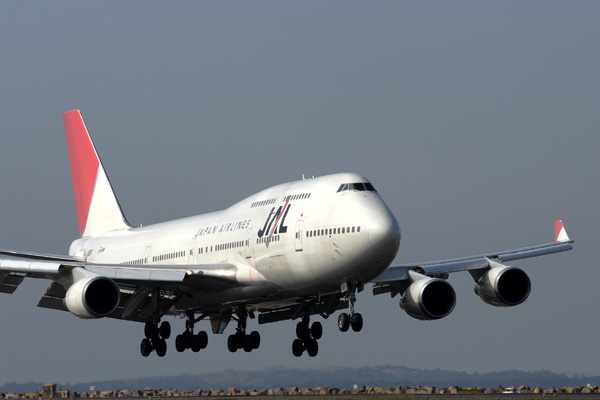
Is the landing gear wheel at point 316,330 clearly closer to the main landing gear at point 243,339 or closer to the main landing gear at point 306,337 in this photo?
the main landing gear at point 306,337

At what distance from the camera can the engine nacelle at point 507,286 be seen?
44.8 metres

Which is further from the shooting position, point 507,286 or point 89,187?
point 89,187

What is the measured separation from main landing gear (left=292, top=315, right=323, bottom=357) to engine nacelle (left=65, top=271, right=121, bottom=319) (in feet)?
29.3

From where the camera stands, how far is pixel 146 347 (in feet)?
150

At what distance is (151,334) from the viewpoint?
150 ft

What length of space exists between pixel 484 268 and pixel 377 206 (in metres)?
11.4

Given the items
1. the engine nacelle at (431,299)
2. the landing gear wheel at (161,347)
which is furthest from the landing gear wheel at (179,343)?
the engine nacelle at (431,299)

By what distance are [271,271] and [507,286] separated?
38.8 ft

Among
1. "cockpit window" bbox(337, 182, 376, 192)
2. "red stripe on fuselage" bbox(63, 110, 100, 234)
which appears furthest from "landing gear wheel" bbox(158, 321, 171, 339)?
"red stripe on fuselage" bbox(63, 110, 100, 234)

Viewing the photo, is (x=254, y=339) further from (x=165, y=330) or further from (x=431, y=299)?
(x=431, y=299)

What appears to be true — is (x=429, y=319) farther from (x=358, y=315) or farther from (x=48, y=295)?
(x=48, y=295)

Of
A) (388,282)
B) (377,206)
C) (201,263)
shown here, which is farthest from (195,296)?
(377,206)

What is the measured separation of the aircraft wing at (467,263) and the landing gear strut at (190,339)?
8307 mm

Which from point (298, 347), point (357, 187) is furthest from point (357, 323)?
point (298, 347)
